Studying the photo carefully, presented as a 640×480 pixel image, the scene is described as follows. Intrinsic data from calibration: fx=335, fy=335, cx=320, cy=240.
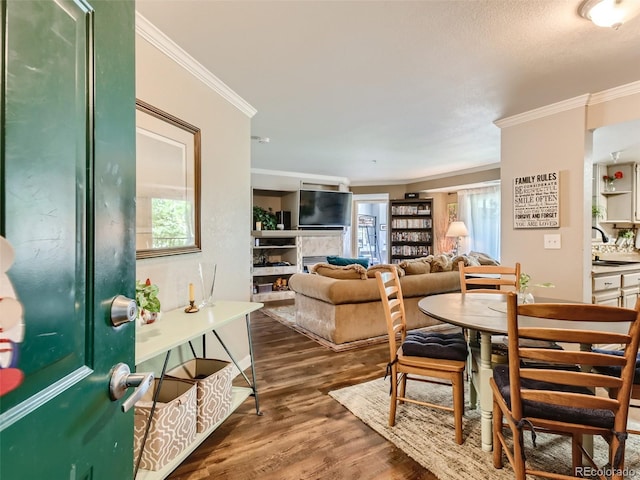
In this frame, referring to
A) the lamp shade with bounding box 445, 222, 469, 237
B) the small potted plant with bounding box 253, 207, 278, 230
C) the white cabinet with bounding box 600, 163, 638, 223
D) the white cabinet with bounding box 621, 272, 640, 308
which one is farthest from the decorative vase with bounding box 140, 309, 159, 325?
the lamp shade with bounding box 445, 222, 469, 237

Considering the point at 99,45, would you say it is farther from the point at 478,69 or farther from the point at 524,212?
the point at 524,212

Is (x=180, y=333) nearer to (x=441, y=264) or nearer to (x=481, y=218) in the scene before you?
(x=441, y=264)

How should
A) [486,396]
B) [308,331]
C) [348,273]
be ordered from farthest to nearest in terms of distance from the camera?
[308,331] < [348,273] < [486,396]

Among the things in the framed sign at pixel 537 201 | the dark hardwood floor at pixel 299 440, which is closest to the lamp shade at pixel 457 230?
the framed sign at pixel 537 201

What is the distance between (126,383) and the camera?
0.70m

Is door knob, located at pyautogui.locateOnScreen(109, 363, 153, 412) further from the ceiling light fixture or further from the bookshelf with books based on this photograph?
the bookshelf with books

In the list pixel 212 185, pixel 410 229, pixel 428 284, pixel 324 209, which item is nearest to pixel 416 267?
pixel 428 284

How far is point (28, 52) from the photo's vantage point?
1.59ft

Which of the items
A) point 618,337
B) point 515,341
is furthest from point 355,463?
point 618,337

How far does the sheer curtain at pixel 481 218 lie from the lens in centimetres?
652

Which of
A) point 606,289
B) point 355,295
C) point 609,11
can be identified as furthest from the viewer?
point 355,295

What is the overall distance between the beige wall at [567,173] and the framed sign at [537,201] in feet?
0.16

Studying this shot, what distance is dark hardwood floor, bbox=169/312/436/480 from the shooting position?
1711 mm

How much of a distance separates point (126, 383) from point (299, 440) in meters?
1.57
